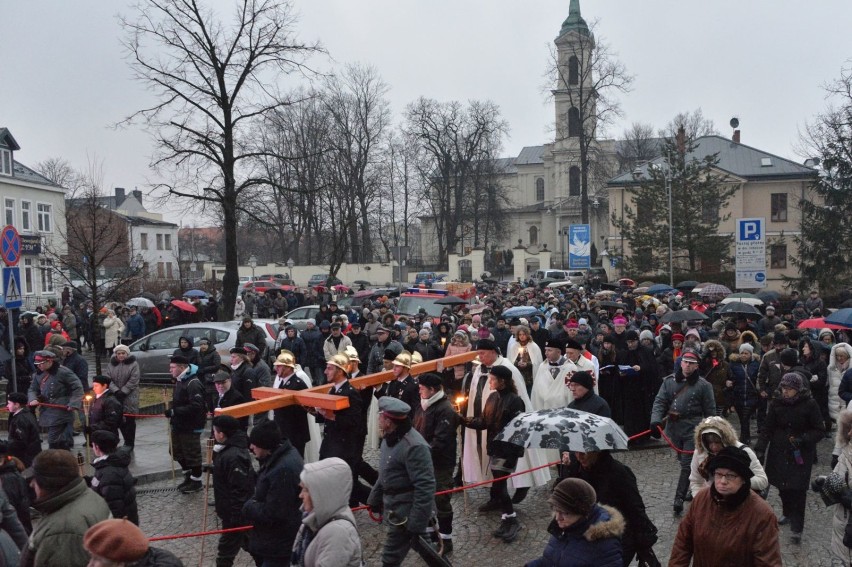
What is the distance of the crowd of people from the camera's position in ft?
14.8

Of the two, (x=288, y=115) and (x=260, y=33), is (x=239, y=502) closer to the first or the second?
(x=260, y=33)

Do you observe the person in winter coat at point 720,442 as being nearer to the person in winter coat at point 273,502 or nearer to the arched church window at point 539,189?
the person in winter coat at point 273,502

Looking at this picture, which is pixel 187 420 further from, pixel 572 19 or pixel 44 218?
pixel 572 19

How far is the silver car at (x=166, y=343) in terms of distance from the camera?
1780 cm

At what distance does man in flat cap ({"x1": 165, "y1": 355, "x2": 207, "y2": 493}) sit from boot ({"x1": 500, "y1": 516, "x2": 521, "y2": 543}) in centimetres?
427

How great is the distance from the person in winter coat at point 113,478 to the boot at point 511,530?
3673 millimetres

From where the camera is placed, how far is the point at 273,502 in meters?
5.45

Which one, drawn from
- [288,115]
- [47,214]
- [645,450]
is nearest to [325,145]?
[288,115]

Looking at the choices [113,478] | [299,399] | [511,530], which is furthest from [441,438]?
[113,478]

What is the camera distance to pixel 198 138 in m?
24.8

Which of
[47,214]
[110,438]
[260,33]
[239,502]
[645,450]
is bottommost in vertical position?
[645,450]

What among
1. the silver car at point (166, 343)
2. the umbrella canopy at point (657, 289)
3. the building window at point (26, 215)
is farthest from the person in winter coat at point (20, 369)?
the building window at point (26, 215)

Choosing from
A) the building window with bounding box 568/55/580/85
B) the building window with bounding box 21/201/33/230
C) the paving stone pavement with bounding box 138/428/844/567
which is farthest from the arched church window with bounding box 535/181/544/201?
the paving stone pavement with bounding box 138/428/844/567

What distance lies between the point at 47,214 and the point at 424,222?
151 feet
